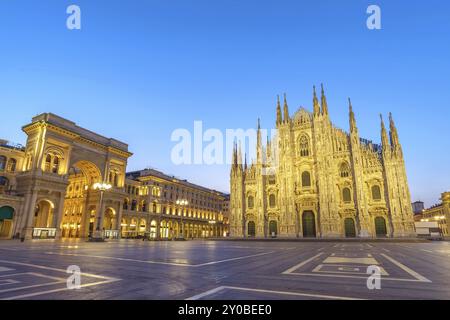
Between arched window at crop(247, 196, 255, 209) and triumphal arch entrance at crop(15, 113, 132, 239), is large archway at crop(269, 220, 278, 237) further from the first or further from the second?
triumphal arch entrance at crop(15, 113, 132, 239)

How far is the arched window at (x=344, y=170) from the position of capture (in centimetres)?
4553

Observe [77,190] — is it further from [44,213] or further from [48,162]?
[48,162]

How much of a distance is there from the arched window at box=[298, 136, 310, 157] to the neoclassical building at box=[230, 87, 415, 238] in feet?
0.62

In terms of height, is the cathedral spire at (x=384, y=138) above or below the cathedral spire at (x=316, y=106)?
below

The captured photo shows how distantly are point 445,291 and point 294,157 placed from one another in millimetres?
47213

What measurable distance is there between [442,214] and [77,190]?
338 ft

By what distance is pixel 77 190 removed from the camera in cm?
5797

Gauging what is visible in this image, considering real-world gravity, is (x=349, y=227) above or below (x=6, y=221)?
below

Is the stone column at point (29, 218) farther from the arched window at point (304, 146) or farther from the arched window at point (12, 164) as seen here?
the arched window at point (304, 146)

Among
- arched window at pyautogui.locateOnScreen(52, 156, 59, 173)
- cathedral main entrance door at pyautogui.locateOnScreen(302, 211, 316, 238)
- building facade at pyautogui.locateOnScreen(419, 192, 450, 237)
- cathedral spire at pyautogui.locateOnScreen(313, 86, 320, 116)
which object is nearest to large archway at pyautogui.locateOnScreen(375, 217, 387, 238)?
cathedral main entrance door at pyautogui.locateOnScreen(302, 211, 316, 238)

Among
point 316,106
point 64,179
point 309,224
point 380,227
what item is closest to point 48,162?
point 64,179

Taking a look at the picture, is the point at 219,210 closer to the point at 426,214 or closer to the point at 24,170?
the point at 24,170

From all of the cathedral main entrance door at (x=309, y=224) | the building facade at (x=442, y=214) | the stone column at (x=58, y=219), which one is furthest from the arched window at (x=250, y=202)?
the building facade at (x=442, y=214)

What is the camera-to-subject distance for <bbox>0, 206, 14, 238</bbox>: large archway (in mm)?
35656
